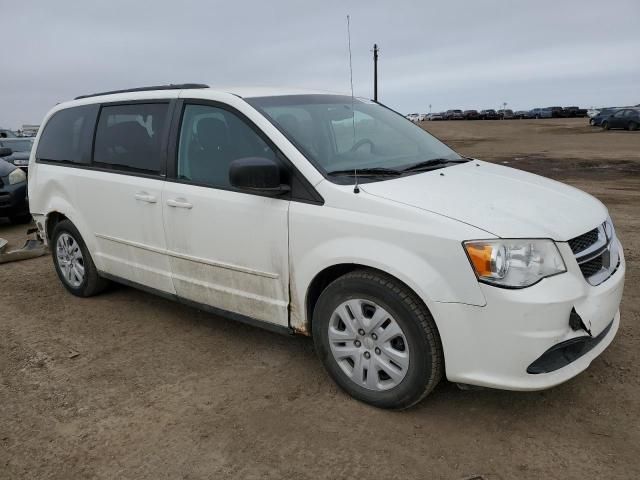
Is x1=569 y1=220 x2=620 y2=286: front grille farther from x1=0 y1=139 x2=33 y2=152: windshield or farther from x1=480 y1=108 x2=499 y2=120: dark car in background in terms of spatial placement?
x1=480 y1=108 x2=499 y2=120: dark car in background

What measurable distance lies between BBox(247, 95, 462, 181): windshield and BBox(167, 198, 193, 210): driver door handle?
2.56ft

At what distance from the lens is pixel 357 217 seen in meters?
2.96

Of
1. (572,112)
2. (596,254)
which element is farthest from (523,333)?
(572,112)

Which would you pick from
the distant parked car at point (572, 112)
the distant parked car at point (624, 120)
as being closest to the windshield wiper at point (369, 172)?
the distant parked car at point (624, 120)

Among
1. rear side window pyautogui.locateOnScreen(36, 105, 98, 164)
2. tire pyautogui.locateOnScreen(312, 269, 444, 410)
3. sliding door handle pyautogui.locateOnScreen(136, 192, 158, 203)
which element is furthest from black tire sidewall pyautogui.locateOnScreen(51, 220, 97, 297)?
tire pyautogui.locateOnScreen(312, 269, 444, 410)

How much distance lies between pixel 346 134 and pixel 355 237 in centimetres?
102

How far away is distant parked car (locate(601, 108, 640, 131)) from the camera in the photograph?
33.7 m

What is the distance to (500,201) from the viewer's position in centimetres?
299

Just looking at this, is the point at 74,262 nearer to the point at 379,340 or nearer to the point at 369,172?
the point at 369,172

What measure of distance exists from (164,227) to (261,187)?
1.10 meters

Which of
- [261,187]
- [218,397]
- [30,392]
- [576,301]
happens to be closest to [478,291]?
[576,301]

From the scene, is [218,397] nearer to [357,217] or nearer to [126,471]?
[126,471]

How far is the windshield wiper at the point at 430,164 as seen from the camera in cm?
351

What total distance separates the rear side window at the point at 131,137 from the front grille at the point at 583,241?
8.83ft
